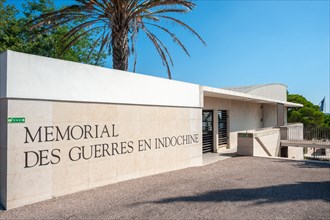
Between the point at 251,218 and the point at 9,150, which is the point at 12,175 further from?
the point at 251,218

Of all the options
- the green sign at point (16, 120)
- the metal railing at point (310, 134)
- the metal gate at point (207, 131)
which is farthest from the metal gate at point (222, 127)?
the green sign at point (16, 120)

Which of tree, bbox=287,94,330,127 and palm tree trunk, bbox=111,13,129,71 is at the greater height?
palm tree trunk, bbox=111,13,129,71

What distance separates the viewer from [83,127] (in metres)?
6.07

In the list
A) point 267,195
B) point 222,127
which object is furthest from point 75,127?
point 222,127

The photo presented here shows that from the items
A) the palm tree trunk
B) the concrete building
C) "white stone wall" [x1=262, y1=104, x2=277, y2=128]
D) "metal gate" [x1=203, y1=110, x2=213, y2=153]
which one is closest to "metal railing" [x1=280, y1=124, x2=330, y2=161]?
"white stone wall" [x1=262, y1=104, x2=277, y2=128]

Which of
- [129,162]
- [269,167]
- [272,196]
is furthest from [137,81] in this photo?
[269,167]

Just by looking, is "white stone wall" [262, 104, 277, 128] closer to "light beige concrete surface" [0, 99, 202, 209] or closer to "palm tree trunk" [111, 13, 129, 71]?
"light beige concrete surface" [0, 99, 202, 209]

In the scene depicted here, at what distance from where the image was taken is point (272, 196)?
227 inches

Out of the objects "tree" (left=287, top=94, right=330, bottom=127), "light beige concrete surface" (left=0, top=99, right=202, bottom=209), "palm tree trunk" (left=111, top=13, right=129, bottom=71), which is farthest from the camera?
"tree" (left=287, top=94, right=330, bottom=127)

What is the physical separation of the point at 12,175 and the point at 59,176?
985 millimetres

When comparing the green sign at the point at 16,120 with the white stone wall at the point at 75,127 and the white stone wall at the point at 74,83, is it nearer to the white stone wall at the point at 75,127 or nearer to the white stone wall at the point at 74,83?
the white stone wall at the point at 75,127

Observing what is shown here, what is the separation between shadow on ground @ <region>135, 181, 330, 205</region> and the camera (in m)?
5.50

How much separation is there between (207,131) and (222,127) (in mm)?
1842

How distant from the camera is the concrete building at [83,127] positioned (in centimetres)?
495
